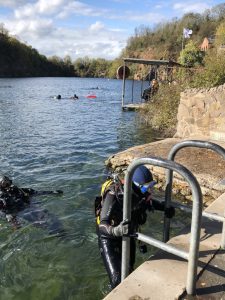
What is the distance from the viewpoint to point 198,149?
9.45m

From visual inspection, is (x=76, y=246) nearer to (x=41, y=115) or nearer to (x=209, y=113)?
(x=209, y=113)

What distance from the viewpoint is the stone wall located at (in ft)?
36.2

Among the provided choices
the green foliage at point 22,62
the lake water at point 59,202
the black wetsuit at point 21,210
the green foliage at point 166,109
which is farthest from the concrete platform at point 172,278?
the green foliage at point 22,62

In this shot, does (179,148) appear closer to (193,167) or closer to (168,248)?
(168,248)

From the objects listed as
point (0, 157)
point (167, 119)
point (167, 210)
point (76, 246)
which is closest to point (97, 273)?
point (76, 246)

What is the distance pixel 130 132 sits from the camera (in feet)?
53.0

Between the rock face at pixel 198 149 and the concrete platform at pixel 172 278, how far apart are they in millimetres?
3671

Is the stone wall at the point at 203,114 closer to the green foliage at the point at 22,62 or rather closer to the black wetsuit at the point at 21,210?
the black wetsuit at the point at 21,210

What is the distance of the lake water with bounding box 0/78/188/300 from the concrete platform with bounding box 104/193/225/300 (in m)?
1.42

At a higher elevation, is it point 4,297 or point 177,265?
point 177,265

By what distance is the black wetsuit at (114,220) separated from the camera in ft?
12.0

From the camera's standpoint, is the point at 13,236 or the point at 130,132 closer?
the point at 13,236

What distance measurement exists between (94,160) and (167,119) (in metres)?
5.05

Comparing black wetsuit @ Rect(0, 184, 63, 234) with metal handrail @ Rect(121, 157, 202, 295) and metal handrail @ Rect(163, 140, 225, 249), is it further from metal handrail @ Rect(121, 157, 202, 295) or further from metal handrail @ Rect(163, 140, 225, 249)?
metal handrail @ Rect(121, 157, 202, 295)
